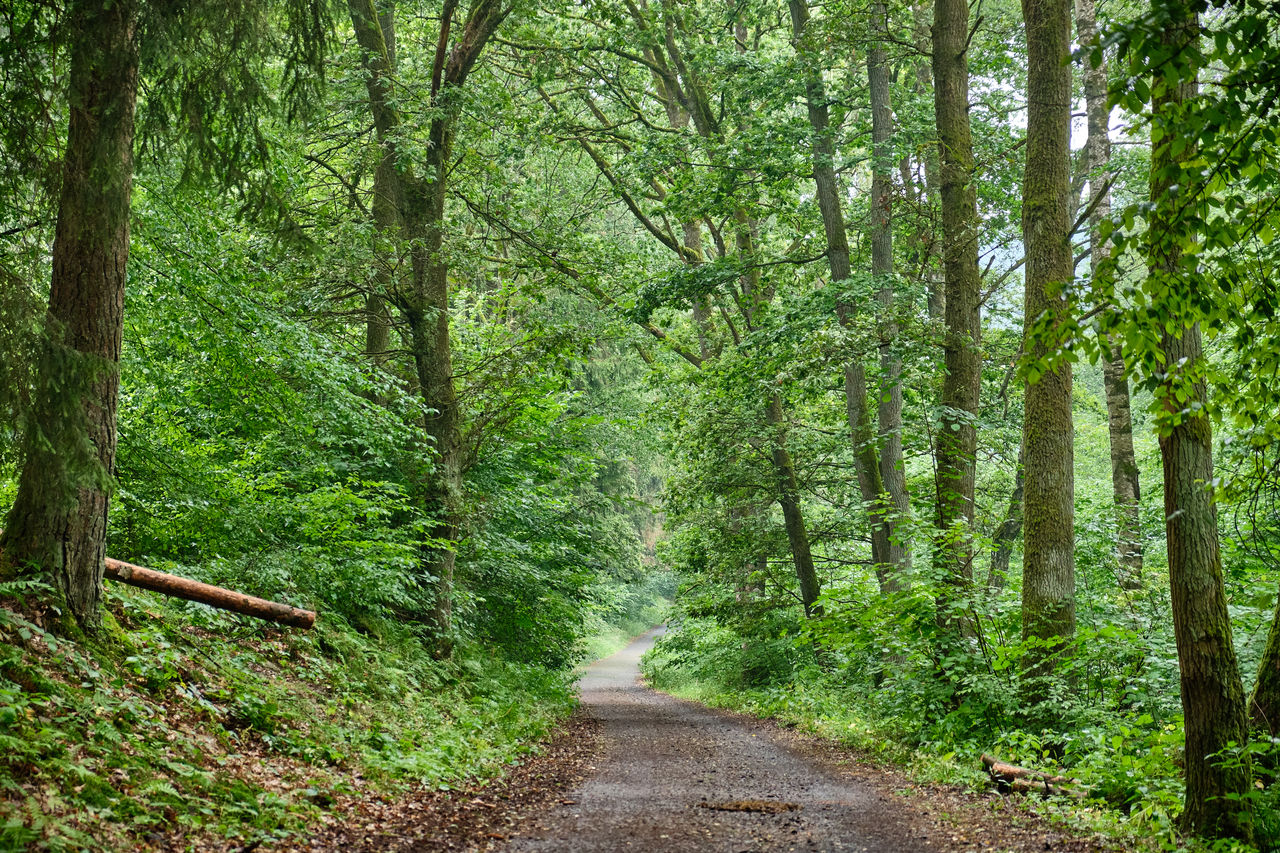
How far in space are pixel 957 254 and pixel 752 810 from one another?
6860 millimetres

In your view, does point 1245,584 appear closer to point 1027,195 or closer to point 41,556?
point 1027,195

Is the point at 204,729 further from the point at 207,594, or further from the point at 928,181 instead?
the point at 928,181

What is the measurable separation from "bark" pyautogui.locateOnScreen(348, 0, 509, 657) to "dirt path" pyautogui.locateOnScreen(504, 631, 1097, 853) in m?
3.53

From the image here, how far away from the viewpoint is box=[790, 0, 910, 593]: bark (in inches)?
511

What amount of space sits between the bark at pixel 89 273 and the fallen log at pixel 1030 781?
6758mm

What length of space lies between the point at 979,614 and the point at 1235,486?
4.52m

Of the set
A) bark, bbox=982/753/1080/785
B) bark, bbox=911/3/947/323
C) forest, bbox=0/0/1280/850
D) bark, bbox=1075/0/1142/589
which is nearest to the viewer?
Answer: forest, bbox=0/0/1280/850

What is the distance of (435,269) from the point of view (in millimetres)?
12602

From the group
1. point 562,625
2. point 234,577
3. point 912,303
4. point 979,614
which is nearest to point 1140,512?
point 912,303

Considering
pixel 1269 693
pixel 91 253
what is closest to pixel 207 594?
pixel 91 253

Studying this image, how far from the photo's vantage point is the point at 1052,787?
21.0 feet

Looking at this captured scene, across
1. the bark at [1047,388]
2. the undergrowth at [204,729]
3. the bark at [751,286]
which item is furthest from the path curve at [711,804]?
the bark at [751,286]

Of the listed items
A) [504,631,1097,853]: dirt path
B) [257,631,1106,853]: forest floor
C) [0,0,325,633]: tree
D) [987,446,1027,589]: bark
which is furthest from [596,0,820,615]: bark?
[0,0,325,633]: tree

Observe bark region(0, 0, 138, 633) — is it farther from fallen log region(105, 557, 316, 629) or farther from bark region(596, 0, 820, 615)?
bark region(596, 0, 820, 615)
